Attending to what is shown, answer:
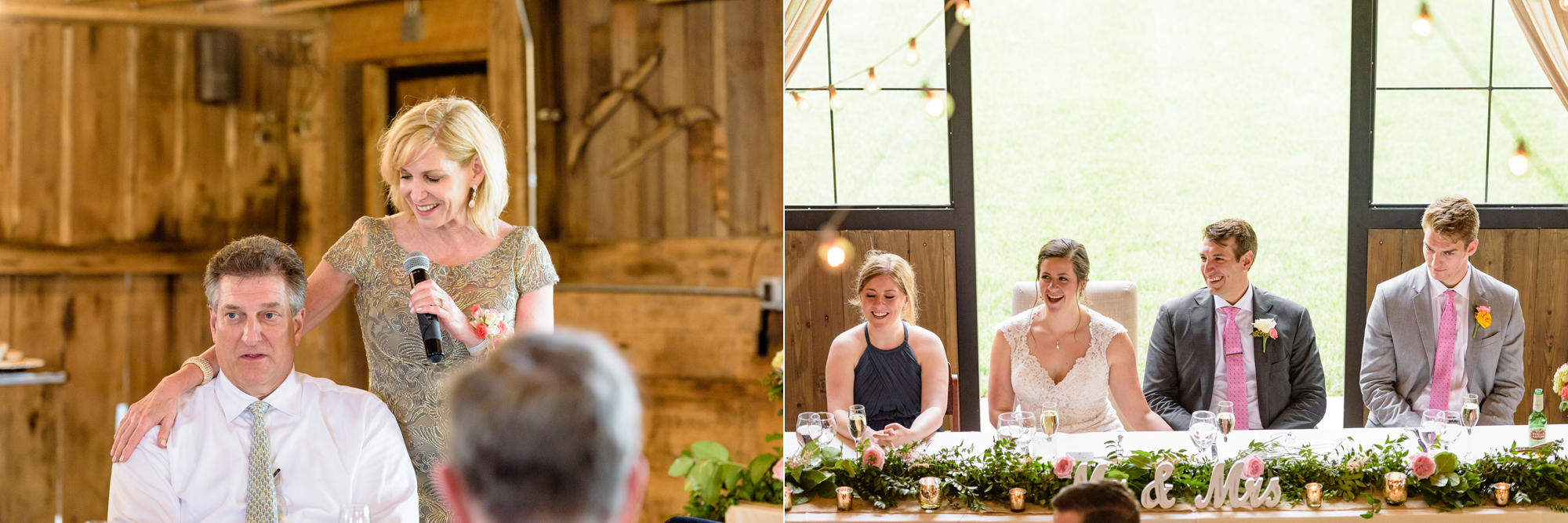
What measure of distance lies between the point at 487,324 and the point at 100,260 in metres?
1.44

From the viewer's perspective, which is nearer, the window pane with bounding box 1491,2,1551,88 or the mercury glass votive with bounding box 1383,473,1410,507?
the mercury glass votive with bounding box 1383,473,1410,507

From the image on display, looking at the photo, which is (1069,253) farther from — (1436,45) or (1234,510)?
(1436,45)

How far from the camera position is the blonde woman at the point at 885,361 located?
2971 mm

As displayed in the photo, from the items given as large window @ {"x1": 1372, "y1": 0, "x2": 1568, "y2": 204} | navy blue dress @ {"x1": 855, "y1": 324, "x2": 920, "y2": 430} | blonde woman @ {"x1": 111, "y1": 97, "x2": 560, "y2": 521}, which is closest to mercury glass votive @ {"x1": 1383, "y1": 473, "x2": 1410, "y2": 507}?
large window @ {"x1": 1372, "y1": 0, "x2": 1568, "y2": 204}

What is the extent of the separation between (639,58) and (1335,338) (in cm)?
241

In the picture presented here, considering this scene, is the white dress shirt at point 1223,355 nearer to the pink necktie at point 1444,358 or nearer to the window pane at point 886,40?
the pink necktie at point 1444,358

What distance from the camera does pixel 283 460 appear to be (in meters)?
2.00

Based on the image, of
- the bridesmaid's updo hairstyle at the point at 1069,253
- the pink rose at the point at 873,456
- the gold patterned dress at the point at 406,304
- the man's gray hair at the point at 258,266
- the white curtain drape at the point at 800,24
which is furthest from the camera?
the bridesmaid's updo hairstyle at the point at 1069,253

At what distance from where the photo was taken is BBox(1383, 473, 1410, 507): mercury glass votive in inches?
106

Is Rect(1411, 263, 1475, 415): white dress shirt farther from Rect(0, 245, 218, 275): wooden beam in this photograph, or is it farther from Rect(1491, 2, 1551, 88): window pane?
Rect(0, 245, 218, 275): wooden beam

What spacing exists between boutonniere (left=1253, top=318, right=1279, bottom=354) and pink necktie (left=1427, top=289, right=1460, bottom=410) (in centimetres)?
53

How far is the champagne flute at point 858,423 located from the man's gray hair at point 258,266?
1.53m

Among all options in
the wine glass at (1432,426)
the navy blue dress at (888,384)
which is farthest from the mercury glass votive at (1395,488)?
the navy blue dress at (888,384)

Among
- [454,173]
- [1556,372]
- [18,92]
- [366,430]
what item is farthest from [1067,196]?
[18,92]
